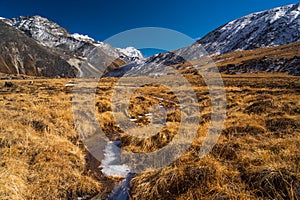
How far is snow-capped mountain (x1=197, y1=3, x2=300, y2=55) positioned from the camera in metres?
144

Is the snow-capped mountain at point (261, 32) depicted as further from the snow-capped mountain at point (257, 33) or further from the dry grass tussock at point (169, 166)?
the dry grass tussock at point (169, 166)

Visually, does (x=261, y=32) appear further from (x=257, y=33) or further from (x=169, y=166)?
(x=169, y=166)

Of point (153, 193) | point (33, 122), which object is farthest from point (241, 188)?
point (33, 122)

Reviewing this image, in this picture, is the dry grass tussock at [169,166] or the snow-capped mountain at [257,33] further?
the snow-capped mountain at [257,33]

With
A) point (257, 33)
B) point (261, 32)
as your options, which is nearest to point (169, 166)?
point (261, 32)

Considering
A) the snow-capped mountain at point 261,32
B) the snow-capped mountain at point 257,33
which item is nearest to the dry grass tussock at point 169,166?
the snow-capped mountain at point 257,33

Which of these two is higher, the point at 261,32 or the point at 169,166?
the point at 261,32

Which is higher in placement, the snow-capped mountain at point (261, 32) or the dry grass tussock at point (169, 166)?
the snow-capped mountain at point (261, 32)

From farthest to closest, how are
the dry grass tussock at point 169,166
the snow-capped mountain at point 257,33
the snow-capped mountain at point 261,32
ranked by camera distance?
1. the snow-capped mountain at point 261,32
2. the snow-capped mountain at point 257,33
3. the dry grass tussock at point 169,166

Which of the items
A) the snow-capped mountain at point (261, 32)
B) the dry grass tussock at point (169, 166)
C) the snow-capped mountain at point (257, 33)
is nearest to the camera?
the dry grass tussock at point (169, 166)

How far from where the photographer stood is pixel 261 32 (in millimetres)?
162750

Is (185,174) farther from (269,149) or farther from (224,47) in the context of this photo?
(224,47)

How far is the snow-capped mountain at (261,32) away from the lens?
14438 centimetres

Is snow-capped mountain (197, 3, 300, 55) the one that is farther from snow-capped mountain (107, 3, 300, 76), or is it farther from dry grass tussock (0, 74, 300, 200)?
dry grass tussock (0, 74, 300, 200)
